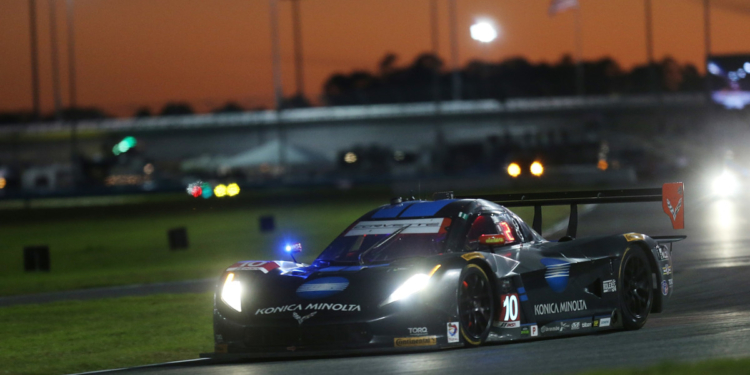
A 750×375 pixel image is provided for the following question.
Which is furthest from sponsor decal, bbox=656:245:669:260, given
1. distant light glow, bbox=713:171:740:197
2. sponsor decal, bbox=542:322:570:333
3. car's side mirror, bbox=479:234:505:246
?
distant light glow, bbox=713:171:740:197

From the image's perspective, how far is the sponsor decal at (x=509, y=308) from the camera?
28.4ft

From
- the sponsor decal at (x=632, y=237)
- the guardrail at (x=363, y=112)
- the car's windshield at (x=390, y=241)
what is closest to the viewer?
the car's windshield at (x=390, y=241)

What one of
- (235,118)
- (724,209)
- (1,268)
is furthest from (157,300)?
(235,118)

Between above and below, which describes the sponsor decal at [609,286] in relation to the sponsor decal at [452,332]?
above

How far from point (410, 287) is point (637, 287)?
2840 mm

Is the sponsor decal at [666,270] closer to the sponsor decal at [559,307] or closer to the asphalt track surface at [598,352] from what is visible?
the asphalt track surface at [598,352]

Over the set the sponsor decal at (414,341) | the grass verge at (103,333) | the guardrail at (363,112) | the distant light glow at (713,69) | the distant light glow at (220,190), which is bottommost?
the grass verge at (103,333)

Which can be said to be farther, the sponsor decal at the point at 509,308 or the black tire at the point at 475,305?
the sponsor decal at the point at 509,308

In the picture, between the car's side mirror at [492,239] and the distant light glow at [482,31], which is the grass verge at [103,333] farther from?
the distant light glow at [482,31]

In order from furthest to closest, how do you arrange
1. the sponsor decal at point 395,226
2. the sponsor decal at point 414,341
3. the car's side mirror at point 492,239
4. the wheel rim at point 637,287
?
the wheel rim at point 637,287
the sponsor decal at point 395,226
the car's side mirror at point 492,239
the sponsor decal at point 414,341

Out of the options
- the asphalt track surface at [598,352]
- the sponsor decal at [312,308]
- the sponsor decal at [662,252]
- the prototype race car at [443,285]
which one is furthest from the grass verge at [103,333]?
the sponsor decal at [662,252]

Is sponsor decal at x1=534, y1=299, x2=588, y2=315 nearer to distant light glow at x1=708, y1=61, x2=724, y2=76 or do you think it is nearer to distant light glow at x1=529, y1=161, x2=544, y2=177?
distant light glow at x1=529, y1=161, x2=544, y2=177

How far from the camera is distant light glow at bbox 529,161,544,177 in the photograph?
1199 centimetres

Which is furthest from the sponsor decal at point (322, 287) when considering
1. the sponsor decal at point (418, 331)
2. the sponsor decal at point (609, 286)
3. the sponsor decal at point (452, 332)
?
the sponsor decal at point (609, 286)
